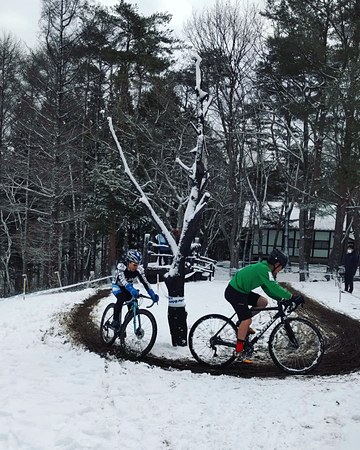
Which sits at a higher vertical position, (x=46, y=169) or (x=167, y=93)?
Result: (x=167, y=93)

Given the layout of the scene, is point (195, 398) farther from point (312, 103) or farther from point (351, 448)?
point (312, 103)

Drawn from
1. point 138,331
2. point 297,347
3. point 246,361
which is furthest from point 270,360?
point 138,331

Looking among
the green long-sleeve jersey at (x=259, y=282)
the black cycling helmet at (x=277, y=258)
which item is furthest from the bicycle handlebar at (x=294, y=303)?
the black cycling helmet at (x=277, y=258)

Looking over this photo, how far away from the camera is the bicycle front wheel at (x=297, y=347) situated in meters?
7.11

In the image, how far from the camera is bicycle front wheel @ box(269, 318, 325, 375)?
7.11 metres

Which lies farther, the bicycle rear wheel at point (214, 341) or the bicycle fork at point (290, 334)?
the bicycle rear wheel at point (214, 341)

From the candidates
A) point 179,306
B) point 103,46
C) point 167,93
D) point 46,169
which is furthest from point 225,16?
point 179,306

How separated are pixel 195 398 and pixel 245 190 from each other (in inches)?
1104

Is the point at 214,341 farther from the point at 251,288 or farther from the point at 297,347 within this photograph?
the point at 297,347

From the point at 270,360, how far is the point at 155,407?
2900 millimetres

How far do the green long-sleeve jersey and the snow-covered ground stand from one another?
1.25 meters

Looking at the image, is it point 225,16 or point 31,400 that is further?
point 225,16

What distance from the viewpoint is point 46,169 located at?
22875 millimetres

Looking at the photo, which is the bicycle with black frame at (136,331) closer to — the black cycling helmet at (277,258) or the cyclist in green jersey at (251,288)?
the cyclist in green jersey at (251,288)
